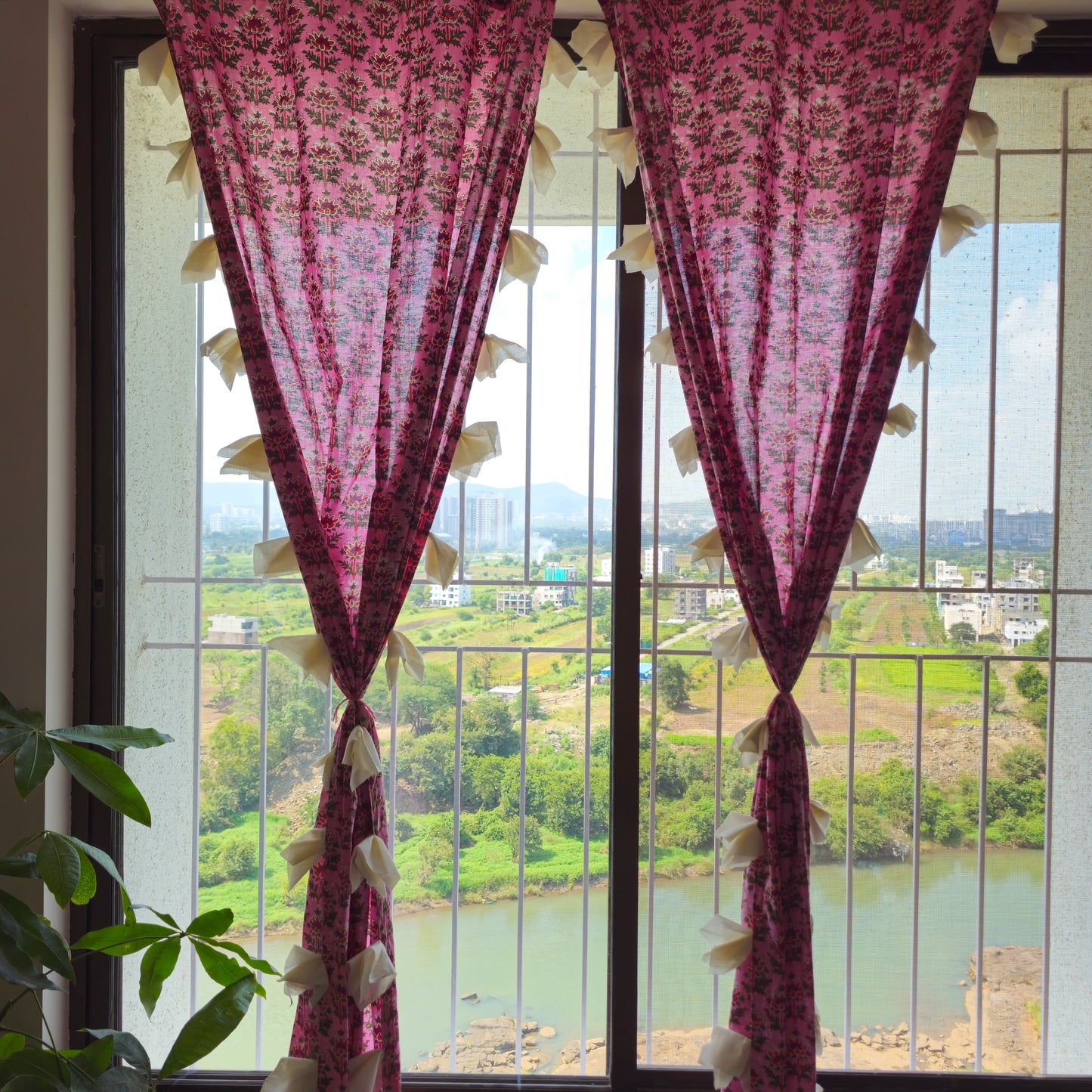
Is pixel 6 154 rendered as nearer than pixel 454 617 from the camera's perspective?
Yes

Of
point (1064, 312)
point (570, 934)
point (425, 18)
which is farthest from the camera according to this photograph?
point (570, 934)

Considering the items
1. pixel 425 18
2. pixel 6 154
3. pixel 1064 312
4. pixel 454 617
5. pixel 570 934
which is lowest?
pixel 570 934

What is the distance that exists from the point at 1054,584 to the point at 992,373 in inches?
17.9

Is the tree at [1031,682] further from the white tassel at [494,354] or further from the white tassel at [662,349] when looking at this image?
the white tassel at [494,354]

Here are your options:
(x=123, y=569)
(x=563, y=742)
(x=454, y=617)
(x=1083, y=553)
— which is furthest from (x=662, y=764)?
(x=123, y=569)

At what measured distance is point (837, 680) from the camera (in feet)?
5.32

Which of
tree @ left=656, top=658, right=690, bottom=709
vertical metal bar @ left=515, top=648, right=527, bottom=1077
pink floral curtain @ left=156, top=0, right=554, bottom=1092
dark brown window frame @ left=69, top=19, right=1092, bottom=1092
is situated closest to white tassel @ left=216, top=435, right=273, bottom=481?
pink floral curtain @ left=156, top=0, right=554, bottom=1092

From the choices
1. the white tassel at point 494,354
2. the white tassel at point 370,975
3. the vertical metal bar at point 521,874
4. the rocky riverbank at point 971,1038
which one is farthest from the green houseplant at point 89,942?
the white tassel at point 494,354

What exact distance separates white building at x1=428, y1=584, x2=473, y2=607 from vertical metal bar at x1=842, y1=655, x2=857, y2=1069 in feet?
2.69

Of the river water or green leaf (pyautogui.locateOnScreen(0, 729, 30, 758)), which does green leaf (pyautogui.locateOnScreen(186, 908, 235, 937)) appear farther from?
the river water

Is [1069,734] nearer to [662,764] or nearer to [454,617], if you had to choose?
[662,764]

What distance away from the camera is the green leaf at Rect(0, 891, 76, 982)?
1.09m

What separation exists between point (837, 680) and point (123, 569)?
150 cm

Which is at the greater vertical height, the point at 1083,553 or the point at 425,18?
the point at 425,18
